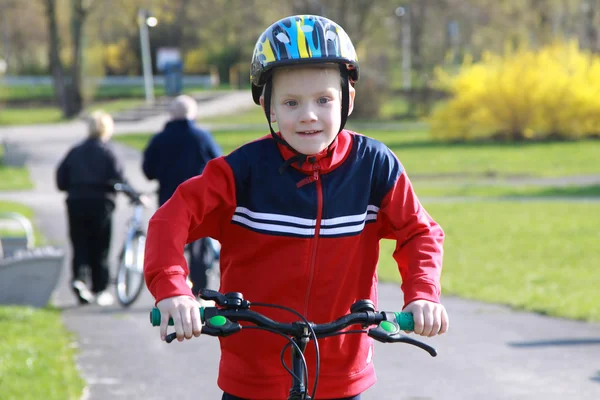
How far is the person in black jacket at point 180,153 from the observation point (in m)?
9.08

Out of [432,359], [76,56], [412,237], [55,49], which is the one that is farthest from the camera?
[55,49]

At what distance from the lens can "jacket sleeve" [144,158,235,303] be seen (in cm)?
286

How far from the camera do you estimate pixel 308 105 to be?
3.06 metres

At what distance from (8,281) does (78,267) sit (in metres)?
0.96

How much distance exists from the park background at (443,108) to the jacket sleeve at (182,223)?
3.38 meters

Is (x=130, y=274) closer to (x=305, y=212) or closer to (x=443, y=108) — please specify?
(x=305, y=212)

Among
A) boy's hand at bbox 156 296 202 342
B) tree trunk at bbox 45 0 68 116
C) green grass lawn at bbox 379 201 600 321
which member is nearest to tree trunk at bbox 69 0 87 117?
tree trunk at bbox 45 0 68 116

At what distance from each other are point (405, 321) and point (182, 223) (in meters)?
0.73

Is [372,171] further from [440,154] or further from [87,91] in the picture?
[87,91]

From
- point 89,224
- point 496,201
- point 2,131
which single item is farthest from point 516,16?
point 89,224

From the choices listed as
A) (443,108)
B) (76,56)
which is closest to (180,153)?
(443,108)

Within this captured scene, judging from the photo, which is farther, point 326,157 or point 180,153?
point 180,153

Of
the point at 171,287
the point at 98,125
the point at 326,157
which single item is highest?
the point at 326,157

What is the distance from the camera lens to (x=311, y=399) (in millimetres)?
2744
